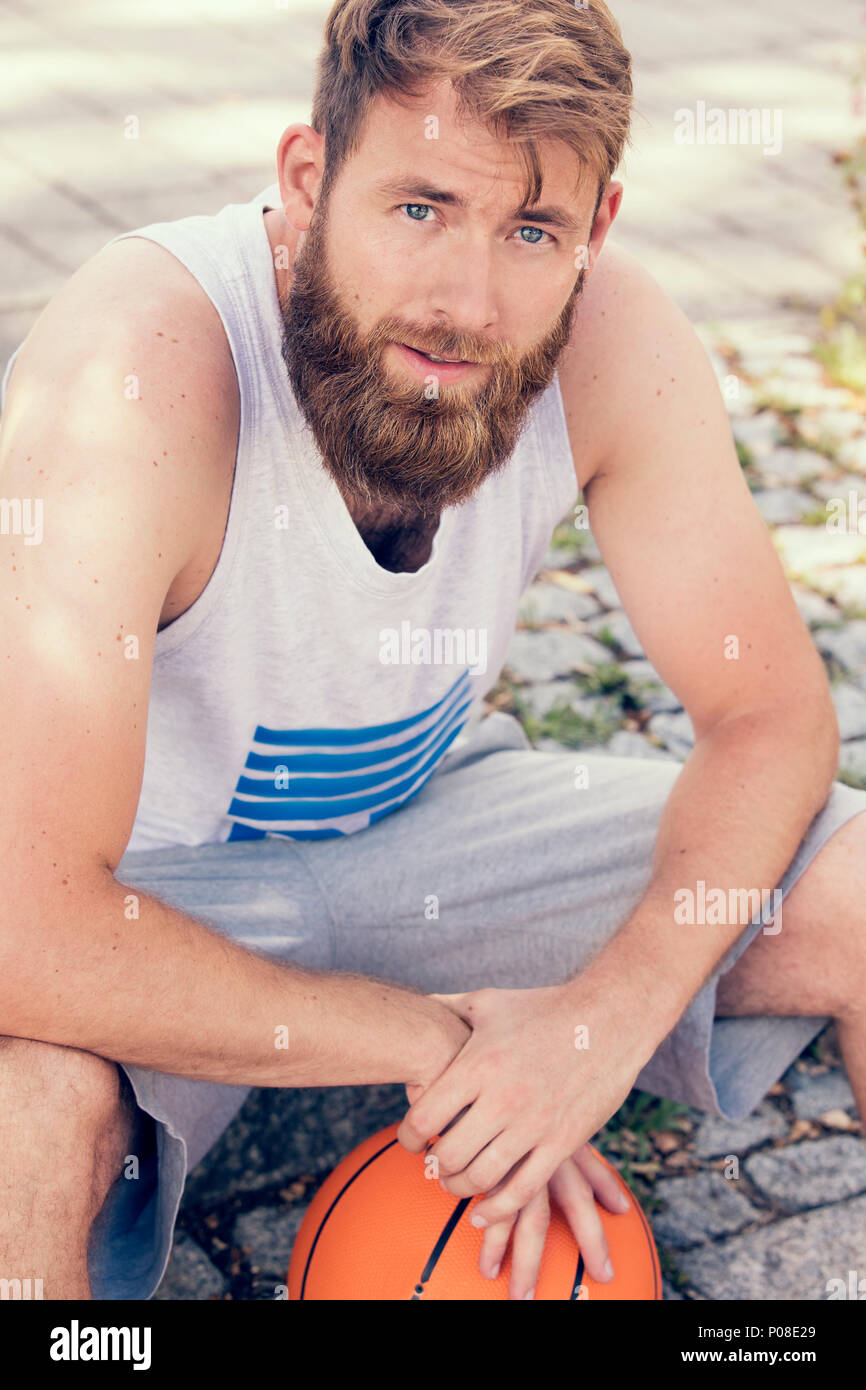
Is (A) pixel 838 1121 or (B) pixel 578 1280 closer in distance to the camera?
(B) pixel 578 1280

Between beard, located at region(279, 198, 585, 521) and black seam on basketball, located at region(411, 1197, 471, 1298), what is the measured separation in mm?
1224

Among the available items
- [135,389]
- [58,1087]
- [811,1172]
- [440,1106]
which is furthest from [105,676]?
[811,1172]

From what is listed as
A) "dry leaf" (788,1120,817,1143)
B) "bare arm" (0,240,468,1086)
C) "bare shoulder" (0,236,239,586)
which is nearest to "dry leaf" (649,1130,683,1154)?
"dry leaf" (788,1120,817,1143)

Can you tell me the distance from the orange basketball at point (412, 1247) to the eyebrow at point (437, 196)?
5.32 feet

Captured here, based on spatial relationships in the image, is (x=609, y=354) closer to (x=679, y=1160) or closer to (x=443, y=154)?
(x=443, y=154)

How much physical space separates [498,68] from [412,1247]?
1.92 meters

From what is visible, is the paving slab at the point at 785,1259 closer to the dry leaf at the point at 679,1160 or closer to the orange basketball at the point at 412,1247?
the dry leaf at the point at 679,1160

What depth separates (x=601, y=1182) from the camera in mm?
2520

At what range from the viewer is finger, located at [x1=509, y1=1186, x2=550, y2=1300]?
2.31m

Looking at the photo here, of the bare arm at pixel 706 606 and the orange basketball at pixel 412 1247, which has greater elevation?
the bare arm at pixel 706 606

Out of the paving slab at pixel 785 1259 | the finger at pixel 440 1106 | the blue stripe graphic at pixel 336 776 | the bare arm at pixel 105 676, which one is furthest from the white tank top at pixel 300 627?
the paving slab at pixel 785 1259

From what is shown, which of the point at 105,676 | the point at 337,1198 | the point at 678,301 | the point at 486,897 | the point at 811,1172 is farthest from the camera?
the point at 678,301

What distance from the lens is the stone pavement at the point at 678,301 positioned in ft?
9.87
